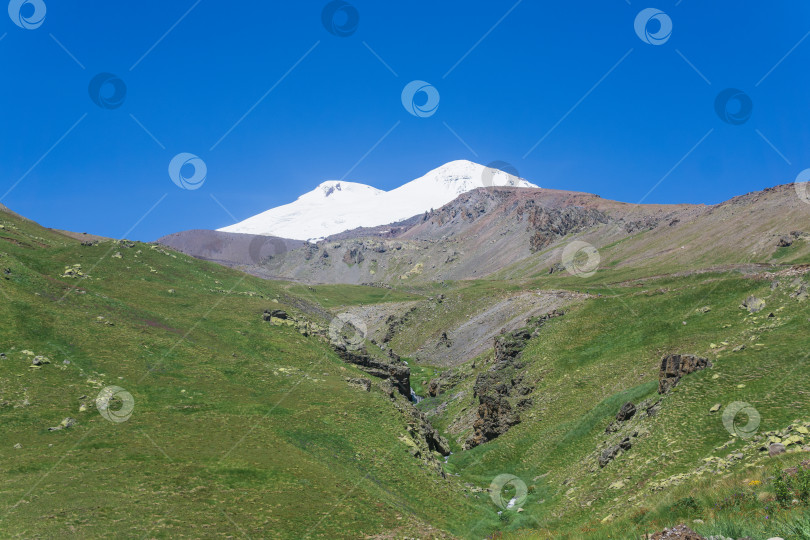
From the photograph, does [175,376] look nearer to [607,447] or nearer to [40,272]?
[40,272]

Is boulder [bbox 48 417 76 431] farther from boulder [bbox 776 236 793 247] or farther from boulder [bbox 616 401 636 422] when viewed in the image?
boulder [bbox 776 236 793 247]

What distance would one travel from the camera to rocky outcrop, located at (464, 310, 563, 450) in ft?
212

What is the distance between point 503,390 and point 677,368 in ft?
98.8

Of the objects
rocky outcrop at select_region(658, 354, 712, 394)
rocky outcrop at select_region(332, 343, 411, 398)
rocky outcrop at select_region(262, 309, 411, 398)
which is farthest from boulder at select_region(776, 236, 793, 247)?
rocky outcrop at select_region(658, 354, 712, 394)

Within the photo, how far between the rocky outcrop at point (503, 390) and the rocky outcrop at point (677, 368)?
22592 millimetres

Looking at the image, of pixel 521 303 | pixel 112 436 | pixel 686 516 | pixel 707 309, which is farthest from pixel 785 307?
pixel 521 303

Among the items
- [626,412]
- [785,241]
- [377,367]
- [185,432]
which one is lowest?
[185,432]

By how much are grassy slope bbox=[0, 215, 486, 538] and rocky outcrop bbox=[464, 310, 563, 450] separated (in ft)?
51.0

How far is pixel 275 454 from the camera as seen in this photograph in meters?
40.8

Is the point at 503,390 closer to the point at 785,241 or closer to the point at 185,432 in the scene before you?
the point at 185,432

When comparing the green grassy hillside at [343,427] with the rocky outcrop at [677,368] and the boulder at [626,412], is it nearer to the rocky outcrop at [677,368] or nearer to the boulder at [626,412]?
the boulder at [626,412]

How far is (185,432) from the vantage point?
135 feet

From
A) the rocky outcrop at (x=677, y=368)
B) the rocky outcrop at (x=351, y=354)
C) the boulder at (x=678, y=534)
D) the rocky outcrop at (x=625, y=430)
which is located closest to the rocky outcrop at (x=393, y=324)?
the rocky outcrop at (x=351, y=354)

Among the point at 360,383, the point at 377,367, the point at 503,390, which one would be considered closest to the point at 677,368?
the point at 503,390
